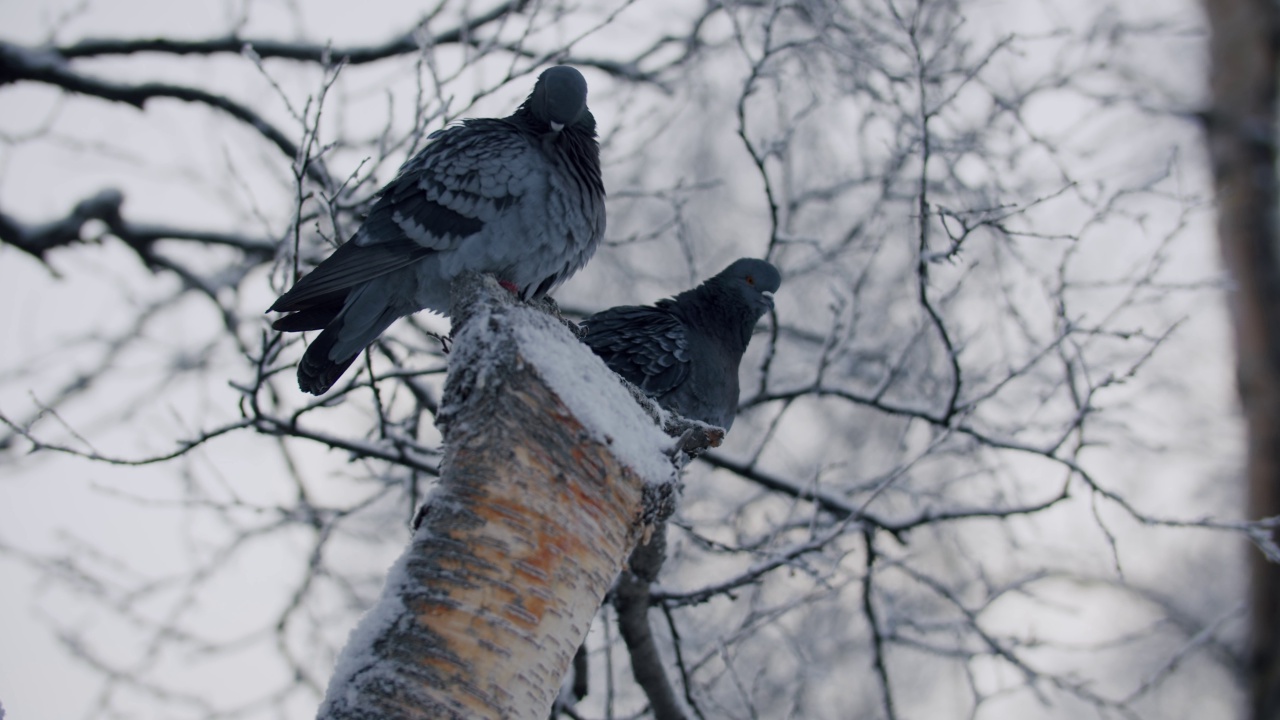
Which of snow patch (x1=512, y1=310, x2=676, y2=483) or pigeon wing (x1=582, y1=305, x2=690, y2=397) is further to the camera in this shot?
pigeon wing (x1=582, y1=305, x2=690, y2=397)

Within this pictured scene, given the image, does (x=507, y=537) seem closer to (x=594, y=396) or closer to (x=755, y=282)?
(x=594, y=396)

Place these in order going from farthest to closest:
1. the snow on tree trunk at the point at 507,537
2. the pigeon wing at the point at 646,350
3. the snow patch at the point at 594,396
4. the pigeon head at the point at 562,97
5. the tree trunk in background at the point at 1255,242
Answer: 1. the tree trunk in background at the point at 1255,242
2. the pigeon wing at the point at 646,350
3. the pigeon head at the point at 562,97
4. the snow patch at the point at 594,396
5. the snow on tree trunk at the point at 507,537

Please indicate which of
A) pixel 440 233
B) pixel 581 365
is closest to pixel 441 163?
pixel 440 233

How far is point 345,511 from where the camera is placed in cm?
395

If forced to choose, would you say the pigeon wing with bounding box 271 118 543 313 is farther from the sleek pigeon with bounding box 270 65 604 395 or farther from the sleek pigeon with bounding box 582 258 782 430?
the sleek pigeon with bounding box 582 258 782 430

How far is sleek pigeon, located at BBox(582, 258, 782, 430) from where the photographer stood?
11.4ft

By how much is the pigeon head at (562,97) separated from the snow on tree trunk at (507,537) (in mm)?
1363

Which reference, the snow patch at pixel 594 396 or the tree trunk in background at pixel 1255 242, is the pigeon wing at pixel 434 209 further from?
the tree trunk in background at pixel 1255 242

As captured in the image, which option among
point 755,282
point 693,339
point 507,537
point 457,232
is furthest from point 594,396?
point 755,282

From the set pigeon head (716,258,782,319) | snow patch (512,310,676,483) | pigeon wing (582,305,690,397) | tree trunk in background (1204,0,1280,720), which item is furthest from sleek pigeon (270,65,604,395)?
tree trunk in background (1204,0,1280,720)

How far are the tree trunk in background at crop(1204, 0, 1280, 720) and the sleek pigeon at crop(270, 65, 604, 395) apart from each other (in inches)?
207

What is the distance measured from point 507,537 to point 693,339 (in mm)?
1927

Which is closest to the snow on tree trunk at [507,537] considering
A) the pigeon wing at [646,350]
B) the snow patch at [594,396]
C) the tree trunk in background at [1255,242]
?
the snow patch at [594,396]

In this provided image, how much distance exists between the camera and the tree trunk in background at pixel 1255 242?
6.85 metres
